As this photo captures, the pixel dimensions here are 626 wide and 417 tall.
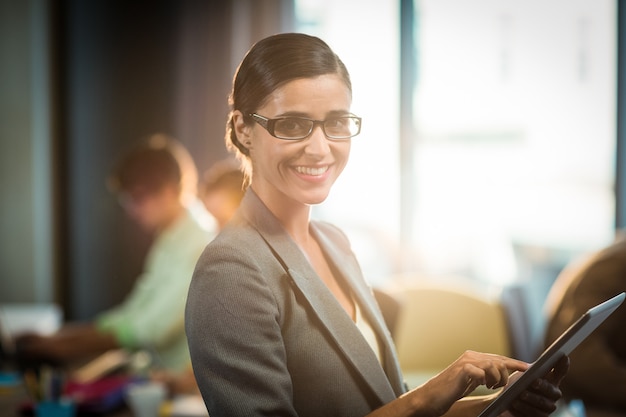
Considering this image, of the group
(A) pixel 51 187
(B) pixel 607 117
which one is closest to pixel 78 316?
(A) pixel 51 187

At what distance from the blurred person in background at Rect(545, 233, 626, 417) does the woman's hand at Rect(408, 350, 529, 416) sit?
2.30ft

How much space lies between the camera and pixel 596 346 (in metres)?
1.37

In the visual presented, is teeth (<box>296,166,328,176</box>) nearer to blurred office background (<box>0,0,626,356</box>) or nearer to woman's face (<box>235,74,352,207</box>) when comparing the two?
woman's face (<box>235,74,352,207</box>)

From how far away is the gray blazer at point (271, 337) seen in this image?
2.15 feet

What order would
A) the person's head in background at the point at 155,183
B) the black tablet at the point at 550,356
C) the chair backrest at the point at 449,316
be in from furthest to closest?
the chair backrest at the point at 449,316 → the person's head in background at the point at 155,183 → the black tablet at the point at 550,356

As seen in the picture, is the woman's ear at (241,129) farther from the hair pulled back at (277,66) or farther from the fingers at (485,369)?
the fingers at (485,369)

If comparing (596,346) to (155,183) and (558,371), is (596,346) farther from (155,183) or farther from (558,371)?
(155,183)

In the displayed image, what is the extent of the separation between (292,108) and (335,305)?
0.21m

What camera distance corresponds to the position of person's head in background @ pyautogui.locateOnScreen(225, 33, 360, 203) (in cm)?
65

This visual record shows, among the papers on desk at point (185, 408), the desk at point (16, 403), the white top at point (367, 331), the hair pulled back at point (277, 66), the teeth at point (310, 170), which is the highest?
the hair pulled back at point (277, 66)

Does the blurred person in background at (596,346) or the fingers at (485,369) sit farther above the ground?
the fingers at (485,369)

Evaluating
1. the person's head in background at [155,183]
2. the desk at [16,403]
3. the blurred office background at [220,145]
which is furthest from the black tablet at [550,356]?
the blurred office background at [220,145]

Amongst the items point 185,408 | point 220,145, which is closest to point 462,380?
point 185,408

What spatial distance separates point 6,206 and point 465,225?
3.00 m
